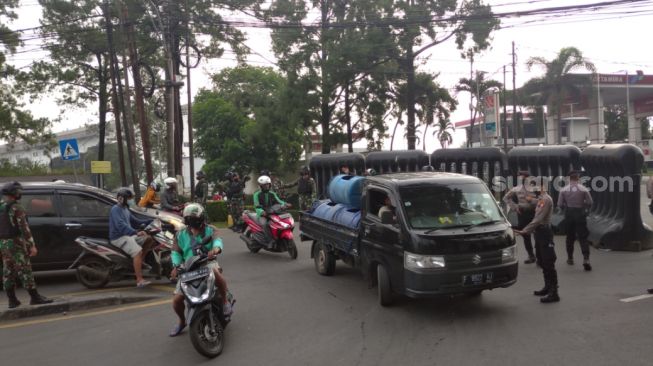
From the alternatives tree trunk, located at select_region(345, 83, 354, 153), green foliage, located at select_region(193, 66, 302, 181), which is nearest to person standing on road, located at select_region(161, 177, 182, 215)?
tree trunk, located at select_region(345, 83, 354, 153)

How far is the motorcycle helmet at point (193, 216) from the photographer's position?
5.77m

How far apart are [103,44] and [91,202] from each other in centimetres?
2524

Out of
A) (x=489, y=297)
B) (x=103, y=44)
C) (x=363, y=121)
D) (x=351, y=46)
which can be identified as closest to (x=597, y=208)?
(x=489, y=297)

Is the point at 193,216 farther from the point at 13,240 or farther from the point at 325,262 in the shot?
the point at 325,262

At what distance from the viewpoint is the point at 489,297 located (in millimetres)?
7398

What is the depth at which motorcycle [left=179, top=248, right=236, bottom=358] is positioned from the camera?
5.26 m

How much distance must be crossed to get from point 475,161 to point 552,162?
2884 mm

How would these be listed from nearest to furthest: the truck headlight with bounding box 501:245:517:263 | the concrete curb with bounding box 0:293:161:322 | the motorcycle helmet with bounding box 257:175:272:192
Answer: the truck headlight with bounding box 501:245:517:263, the concrete curb with bounding box 0:293:161:322, the motorcycle helmet with bounding box 257:175:272:192

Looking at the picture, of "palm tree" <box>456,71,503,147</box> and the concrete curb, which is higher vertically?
"palm tree" <box>456,71,503,147</box>

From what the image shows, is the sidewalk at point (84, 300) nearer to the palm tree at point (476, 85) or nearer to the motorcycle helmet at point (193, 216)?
the motorcycle helmet at point (193, 216)

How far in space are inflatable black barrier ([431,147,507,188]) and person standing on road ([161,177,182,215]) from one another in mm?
8975

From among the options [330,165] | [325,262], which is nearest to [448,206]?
[325,262]

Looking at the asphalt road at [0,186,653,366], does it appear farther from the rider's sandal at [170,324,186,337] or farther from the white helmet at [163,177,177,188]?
the white helmet at [163,177,177,188]

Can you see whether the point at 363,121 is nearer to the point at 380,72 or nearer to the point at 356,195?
the point at 380,72
